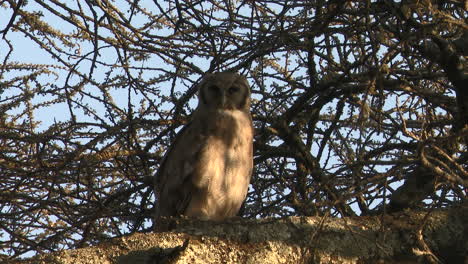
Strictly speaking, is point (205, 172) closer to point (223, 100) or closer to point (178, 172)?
point (178, 172)

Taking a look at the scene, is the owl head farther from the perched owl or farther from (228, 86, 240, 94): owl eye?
the perched owl

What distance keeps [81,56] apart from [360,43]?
1706 mm

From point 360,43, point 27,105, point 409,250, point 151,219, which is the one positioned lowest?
point 409,250

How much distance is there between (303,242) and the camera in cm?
284

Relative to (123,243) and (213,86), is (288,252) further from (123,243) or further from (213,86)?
(213,86)

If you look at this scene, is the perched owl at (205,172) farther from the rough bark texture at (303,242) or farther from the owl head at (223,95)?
A: the rough bark texture at (303,242)

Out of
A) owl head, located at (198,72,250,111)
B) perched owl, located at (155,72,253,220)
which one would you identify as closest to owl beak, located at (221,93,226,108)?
owl head, located at (198,72,250,111)

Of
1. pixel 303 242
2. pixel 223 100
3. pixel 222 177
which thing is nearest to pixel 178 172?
pixel 222 177

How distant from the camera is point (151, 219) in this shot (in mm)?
5137

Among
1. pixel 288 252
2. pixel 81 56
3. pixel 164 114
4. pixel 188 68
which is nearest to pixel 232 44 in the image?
pixel 188 68

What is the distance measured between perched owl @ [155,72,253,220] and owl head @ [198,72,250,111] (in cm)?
27

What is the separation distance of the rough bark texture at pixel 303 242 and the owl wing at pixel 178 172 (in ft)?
6.61

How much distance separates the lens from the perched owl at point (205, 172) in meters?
5.07

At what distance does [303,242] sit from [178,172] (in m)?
2.36
